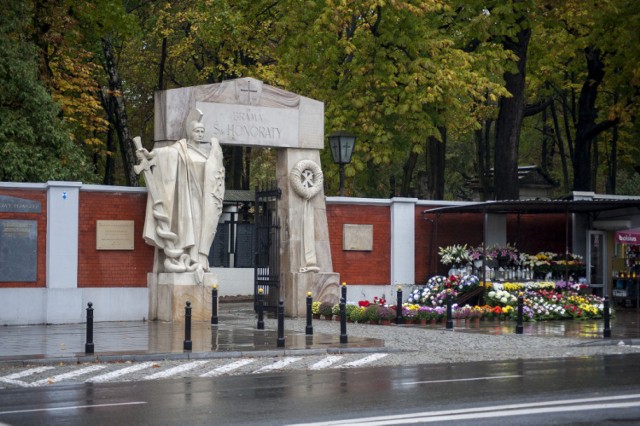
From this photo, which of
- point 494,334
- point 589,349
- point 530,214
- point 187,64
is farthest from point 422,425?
point 187,64

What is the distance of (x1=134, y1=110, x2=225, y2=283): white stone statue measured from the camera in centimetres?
2667

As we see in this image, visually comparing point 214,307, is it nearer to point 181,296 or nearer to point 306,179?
point 181,296

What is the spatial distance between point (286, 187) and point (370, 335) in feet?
22.4

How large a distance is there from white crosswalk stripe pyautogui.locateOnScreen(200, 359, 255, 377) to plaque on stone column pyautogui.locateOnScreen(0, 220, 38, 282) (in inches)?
381

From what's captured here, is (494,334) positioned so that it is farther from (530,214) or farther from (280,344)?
(530,214)

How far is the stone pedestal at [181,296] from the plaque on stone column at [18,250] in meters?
3.13

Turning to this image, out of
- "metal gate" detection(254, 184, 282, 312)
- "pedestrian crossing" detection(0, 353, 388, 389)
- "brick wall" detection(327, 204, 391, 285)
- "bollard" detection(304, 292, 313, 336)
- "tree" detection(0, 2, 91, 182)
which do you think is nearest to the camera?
"pedestrian crossing" detection(0, 353, 388, 389)

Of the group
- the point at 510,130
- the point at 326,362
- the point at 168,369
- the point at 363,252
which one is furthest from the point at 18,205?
the point at 510,130

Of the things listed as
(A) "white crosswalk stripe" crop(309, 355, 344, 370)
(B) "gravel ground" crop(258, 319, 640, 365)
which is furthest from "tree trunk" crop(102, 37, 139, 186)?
(A) "white crosswalk stripe" crop(309, 355, 344, 370)

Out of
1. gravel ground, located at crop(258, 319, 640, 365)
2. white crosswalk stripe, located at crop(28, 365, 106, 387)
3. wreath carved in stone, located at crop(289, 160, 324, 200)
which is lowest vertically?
white crosswalk stripe, located at crop(28, 365, 106, 387)

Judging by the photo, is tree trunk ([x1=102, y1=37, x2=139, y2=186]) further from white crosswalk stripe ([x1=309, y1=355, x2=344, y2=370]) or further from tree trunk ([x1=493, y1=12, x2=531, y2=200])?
white crosswalk stripe ([x1=309, y1=355, x2=344, y2=370])

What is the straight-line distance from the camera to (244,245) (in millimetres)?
40844

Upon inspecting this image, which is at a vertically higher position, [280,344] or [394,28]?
[394,28]

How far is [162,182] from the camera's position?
87.7ft
